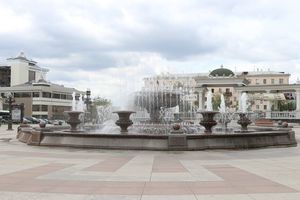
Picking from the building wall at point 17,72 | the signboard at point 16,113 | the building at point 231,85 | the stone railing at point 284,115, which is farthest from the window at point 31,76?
the signboard at point 16,113

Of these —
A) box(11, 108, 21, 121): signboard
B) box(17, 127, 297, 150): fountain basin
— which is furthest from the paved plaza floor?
box(11, 108, 21, 121): signboard

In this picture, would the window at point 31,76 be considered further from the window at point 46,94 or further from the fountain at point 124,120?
the fountain at point 124,120

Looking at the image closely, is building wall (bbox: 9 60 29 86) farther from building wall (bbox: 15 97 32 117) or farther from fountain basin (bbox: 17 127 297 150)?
fountain basin (bbox: 17 127 297 150)

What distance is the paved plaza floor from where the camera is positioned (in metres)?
9.20

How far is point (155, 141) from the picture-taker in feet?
60.4

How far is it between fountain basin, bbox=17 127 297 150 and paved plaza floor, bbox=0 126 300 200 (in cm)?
59

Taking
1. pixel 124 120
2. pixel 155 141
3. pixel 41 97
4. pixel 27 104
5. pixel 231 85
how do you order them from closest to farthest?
pixel 155 141 → pixel 124 120 → pixel 231 85 → pixel 41 97 → pixel 27 104

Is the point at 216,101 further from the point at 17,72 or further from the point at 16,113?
the point at 16,113

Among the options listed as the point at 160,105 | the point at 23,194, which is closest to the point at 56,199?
the point at 23,194

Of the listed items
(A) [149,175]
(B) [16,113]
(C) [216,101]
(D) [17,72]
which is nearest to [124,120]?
(A) [149,175]

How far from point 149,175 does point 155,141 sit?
667 cm

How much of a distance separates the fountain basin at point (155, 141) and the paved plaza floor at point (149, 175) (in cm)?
59

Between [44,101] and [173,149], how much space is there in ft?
328

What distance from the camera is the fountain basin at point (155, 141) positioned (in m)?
18.4
